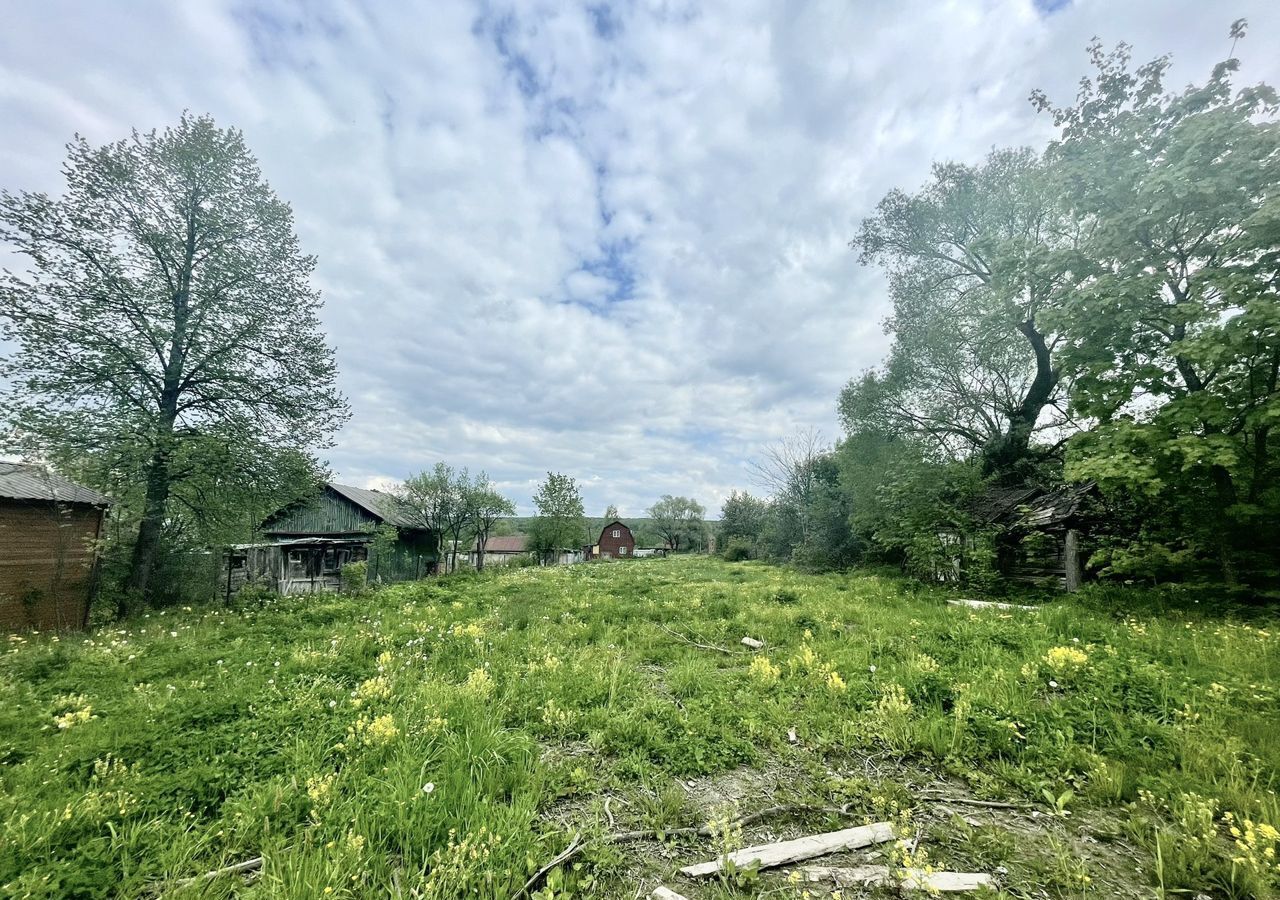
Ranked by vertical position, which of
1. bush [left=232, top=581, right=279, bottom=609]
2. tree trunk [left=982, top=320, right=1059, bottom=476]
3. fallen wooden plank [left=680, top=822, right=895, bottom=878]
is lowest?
bush [left=232, top=581, right=279, bottom=609]

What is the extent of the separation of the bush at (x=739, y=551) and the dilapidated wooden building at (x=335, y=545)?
98.2ft

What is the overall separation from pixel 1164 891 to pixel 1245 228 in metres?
13.5

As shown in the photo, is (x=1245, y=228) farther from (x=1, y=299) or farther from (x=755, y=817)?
(x=1, y=299)

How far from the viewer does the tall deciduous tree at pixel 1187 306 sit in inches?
338

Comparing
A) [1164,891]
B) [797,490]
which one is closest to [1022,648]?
[1164,891]

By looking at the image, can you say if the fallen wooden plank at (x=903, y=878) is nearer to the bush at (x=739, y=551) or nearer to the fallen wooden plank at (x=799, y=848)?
the fallen wooden plank at (x=799, y=848)

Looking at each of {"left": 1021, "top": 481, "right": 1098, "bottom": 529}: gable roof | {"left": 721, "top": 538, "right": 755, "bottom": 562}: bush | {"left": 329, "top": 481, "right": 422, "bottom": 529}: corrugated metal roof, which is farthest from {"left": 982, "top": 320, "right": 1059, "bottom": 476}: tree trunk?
{"left": 329, "top": 481, "right": 422, "bottom": 529}: corrugated metal roof

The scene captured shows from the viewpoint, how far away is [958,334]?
20766 millimetres

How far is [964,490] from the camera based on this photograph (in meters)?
17.5

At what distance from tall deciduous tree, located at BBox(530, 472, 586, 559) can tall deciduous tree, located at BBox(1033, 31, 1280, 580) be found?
37.7m

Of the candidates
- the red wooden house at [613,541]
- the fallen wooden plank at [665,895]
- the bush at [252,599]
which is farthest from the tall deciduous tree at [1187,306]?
the red wooden house at [613,541]

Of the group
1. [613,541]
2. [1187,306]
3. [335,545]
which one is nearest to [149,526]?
[335,545]

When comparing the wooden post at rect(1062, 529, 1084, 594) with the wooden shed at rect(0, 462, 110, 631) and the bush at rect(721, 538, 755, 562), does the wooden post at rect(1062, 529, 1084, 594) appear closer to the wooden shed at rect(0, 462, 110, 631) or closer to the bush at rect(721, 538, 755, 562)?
the wooden shed at rect(0, 462, 110, 631)

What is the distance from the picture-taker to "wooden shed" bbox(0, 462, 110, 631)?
543 inches
